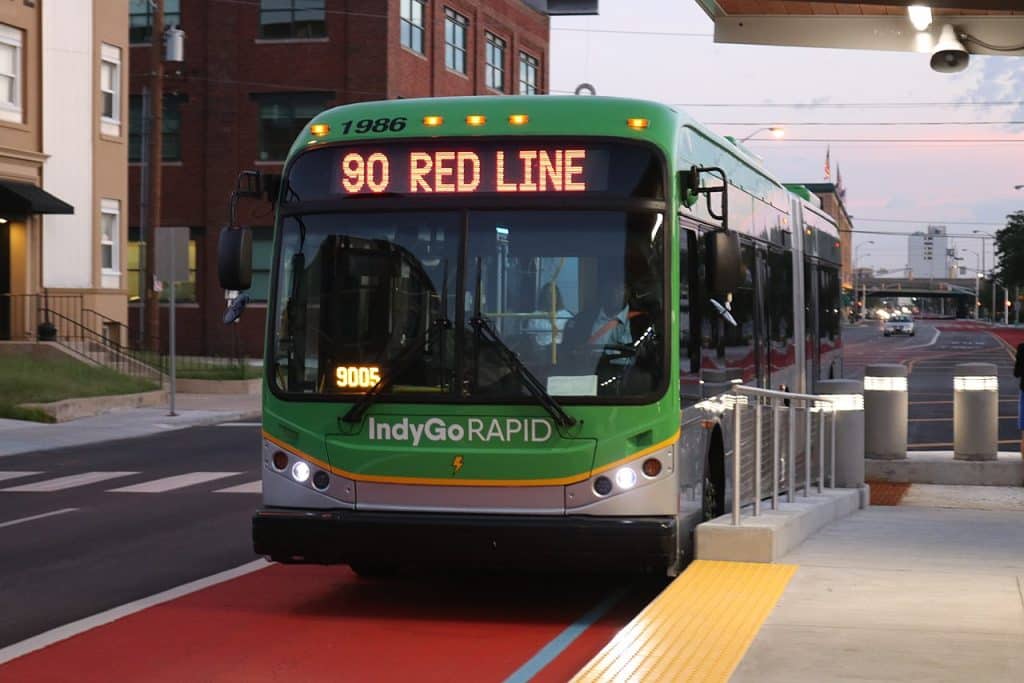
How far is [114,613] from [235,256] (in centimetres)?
228

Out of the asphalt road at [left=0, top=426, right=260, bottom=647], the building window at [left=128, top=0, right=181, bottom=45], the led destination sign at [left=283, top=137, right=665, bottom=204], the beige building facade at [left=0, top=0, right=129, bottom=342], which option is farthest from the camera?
the building window at [left=128, top=0, right=181, bottom=45]

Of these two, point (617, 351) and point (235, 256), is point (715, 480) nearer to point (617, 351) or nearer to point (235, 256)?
point (617, 351)

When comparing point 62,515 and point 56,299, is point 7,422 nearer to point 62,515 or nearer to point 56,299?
point 56,299

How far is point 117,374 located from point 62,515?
62.7 ft

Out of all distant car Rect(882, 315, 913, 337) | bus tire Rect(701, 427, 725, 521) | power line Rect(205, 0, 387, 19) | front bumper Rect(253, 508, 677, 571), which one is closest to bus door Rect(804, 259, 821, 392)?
bus tire Rect(701, 427, 725, 521)

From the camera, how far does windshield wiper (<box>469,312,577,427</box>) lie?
9625mm

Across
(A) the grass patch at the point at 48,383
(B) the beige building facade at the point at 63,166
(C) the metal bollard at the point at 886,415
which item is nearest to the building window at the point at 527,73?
(B) the beige building facade at the point at 63,166

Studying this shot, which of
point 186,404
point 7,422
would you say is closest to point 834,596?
point 7,422

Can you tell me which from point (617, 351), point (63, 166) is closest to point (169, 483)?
point (617, 351)

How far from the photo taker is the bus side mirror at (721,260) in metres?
9.93

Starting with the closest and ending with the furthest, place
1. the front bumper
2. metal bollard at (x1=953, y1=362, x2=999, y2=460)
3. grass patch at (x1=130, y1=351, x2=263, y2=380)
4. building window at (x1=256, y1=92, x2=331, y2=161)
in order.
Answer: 1. the front bumper
2. metal bollard at (x1=953, y1=362, x2=999, y2=460)
3. grass patch at (x1=130, y1=351, x2=263, y2=380)
4. building window at (x1=256, y1=92, x2=331, y2=161)

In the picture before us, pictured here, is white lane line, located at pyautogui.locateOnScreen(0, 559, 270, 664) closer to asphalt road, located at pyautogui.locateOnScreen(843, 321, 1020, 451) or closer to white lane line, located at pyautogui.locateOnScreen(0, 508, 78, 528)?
white lane line, located at pyautogui.locateOnScreen(0, 508, 78, 528)

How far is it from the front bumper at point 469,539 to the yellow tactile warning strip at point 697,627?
34cm

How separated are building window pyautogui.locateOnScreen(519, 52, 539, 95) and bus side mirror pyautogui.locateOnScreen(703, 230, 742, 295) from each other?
5481 cm
